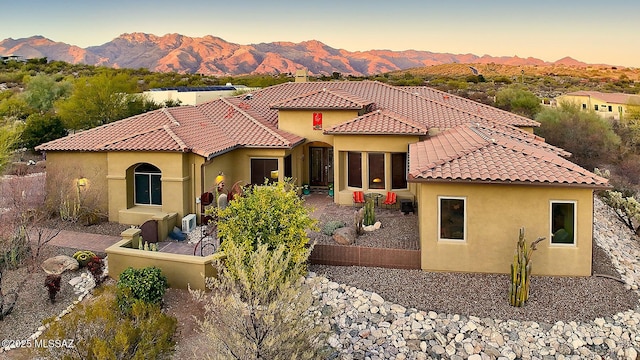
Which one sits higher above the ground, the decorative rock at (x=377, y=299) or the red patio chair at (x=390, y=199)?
the red patio chair at (x=390, y=199)

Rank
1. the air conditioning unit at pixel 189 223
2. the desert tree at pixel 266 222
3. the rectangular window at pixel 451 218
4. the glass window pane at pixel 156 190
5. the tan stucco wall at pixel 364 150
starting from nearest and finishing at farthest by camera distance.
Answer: the desert tree at pixel 266 222, the rectangular window at pixel 451 218, the air conditioning unit at pixel 189 223, the glass window pane at pixel 156 190, the tan stucco wall at pixel 364 150

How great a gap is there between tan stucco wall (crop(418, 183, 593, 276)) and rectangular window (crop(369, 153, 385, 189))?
29.2 ft

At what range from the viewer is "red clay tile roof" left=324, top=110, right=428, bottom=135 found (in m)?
23.9

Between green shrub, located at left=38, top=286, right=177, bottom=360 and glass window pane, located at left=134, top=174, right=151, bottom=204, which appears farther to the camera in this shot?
glass window pane, located at left=134, top=174, right=151, bottom=204

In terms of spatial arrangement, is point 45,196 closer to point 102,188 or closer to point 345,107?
point 102,188

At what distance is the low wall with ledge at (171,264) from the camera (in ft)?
51.0

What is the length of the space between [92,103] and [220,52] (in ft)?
433

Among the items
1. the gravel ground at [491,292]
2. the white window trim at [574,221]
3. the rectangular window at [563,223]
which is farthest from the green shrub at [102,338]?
the rectangular window at [563,223]

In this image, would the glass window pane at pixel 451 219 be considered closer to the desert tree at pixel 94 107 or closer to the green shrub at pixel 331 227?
the green shrub at pixel 331 227

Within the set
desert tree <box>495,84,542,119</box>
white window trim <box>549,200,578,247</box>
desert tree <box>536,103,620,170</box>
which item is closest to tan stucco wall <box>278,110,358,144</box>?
white window trim <box>549,200,578,247</box>

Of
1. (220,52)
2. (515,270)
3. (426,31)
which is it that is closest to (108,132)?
(515,270)

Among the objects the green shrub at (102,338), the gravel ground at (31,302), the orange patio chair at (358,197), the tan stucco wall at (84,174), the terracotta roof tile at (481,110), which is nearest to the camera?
the green shrub at (102,338)

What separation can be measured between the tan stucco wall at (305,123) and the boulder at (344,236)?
33.1ft

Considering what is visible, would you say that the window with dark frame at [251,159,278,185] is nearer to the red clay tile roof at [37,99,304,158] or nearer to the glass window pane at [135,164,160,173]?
the red clay tile roof at [37,99,304,158]
